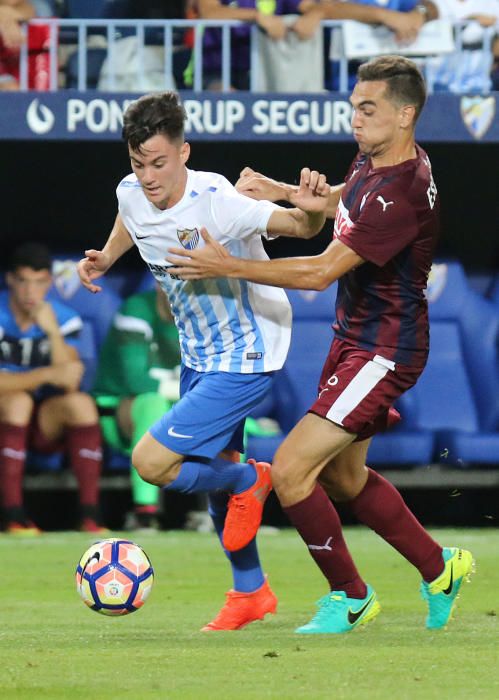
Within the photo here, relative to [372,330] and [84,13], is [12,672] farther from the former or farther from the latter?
[84,13]

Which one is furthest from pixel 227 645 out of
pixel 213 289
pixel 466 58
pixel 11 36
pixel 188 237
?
pixel 466 58

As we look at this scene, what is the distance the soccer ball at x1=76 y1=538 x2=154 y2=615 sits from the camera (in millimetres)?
6055

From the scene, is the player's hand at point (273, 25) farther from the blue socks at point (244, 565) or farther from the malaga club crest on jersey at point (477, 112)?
the blue socks at point (244, 565)

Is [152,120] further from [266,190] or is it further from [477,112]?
[477,112]

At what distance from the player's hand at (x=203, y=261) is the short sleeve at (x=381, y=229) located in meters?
0.46

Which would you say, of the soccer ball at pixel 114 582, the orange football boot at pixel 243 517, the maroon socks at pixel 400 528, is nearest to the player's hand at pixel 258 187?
the orange football boot at pixel 243 517

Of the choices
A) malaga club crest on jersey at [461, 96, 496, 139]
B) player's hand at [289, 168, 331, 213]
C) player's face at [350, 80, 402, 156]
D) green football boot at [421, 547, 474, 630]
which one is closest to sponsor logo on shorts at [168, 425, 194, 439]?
player's hand at [289, 168, 331, 213]

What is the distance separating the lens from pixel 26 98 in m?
11.0

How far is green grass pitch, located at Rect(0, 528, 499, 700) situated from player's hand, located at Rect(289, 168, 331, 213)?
1549 mm

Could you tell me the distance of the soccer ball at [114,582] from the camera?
6.05 meters

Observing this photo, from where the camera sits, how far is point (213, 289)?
6.28m

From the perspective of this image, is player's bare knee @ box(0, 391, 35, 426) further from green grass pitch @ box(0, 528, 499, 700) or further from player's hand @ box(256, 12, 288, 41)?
player's hand @ box(256, 12, 288, 41)

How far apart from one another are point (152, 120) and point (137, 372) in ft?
17.4

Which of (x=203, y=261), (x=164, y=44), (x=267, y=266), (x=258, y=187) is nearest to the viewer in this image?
(x=203, y=261)
